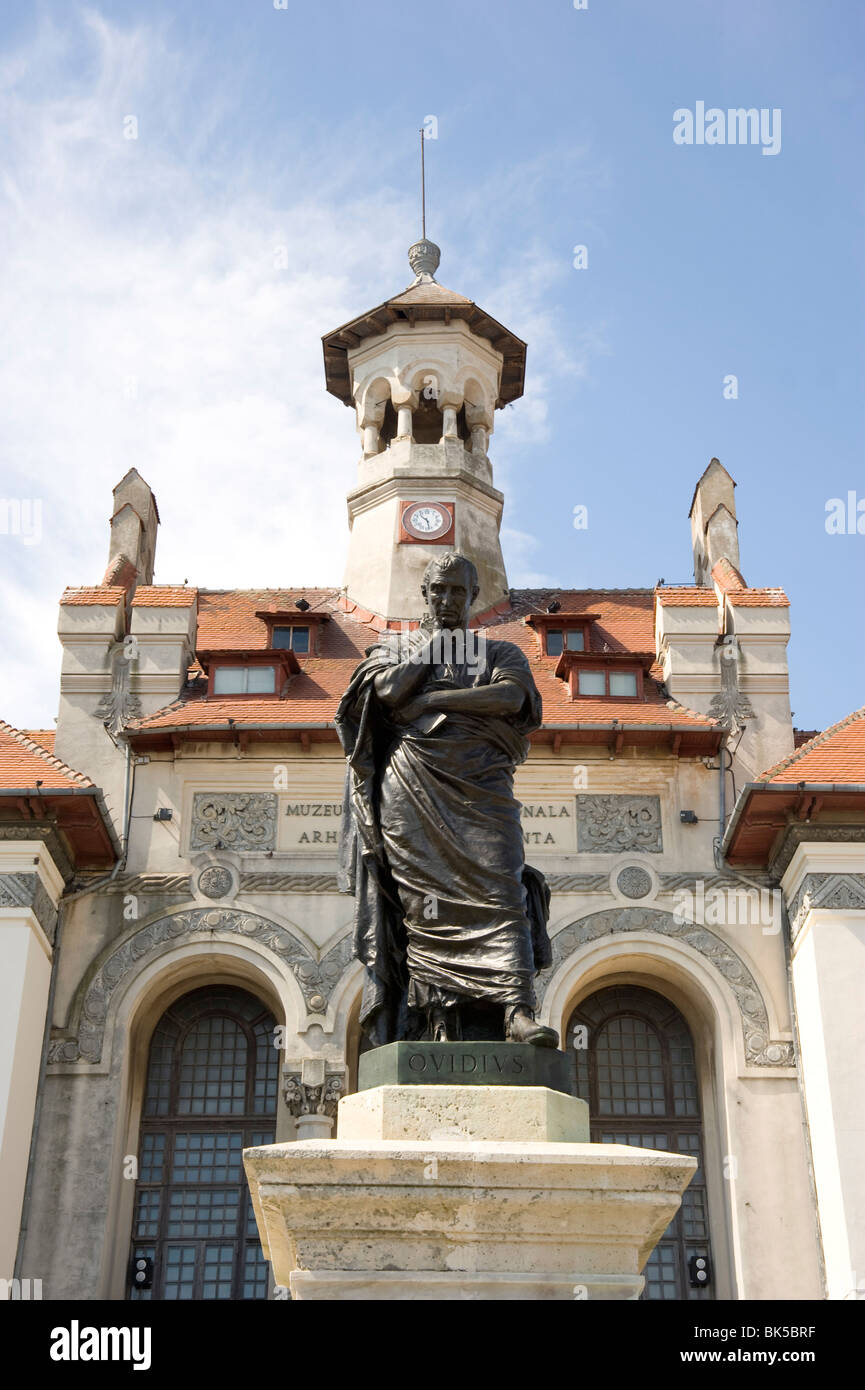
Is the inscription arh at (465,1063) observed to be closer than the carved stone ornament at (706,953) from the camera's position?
Yes

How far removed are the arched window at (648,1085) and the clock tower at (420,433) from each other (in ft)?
24.8

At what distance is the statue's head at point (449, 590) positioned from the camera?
761 centimetres

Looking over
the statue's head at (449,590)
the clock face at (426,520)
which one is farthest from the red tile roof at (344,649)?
the statue's head at (449,590)

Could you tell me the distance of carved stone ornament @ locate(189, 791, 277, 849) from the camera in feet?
71.9

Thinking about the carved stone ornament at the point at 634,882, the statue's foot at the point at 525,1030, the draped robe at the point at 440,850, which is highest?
the carved stone ornament at the point at 634,882

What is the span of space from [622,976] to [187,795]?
253 inches

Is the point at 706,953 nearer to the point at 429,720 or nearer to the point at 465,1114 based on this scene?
the point at 429,720

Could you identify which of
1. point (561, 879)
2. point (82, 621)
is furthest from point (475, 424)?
point (561, 879)

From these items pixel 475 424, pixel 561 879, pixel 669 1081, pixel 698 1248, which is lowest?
pixel 698 1248

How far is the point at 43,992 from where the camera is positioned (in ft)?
67.5

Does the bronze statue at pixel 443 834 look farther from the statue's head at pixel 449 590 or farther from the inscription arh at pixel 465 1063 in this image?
the inscription arh at pixel 465 1063

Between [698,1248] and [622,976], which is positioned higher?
[622,976]
